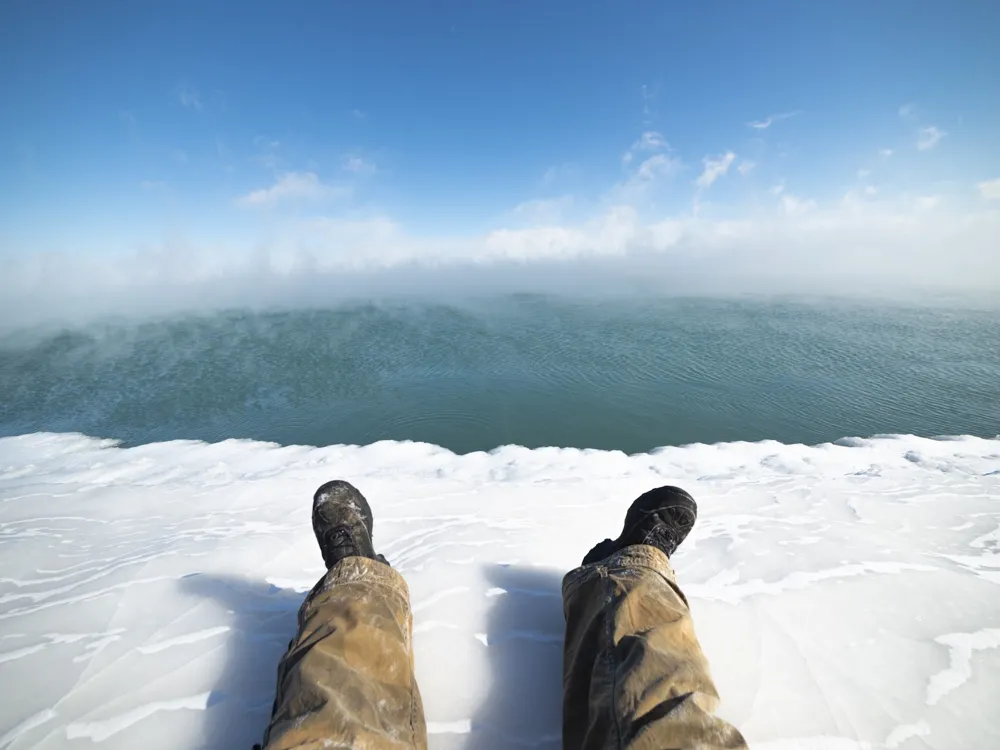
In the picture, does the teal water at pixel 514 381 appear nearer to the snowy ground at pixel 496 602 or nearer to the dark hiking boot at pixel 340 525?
the snowy ground at pixel 496 602

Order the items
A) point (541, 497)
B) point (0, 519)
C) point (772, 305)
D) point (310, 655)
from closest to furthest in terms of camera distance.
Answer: point (310, 655), point (0, 519), point (541, 497), point (772, 305)

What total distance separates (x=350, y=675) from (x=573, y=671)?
130cm

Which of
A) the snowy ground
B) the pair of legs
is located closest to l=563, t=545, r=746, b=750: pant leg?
the pair of legs

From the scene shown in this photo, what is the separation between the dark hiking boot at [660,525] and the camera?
11.2 ft

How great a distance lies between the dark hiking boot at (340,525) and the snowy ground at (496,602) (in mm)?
760

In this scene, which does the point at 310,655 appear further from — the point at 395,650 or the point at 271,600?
the point at 271,600

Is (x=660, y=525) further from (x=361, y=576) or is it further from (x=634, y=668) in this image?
(x=361, y=576)

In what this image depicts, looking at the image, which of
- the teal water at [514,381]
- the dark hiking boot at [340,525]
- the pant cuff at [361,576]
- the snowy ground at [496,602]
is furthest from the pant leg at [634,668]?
the teal water at [514,381]

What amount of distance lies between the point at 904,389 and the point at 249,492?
83.2 feet

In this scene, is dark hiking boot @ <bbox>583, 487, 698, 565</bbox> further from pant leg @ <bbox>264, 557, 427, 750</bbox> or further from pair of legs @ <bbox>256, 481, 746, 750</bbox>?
pant leg @ <bbox>264, 557, 427, 750</bbox>

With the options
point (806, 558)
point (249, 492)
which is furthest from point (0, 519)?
point (806, 558)

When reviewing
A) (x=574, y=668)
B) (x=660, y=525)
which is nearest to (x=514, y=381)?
(x=660, y=525)

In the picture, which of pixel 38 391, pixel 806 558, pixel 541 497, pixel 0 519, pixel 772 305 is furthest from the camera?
pixel 772 305

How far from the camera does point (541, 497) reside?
20.2ft
